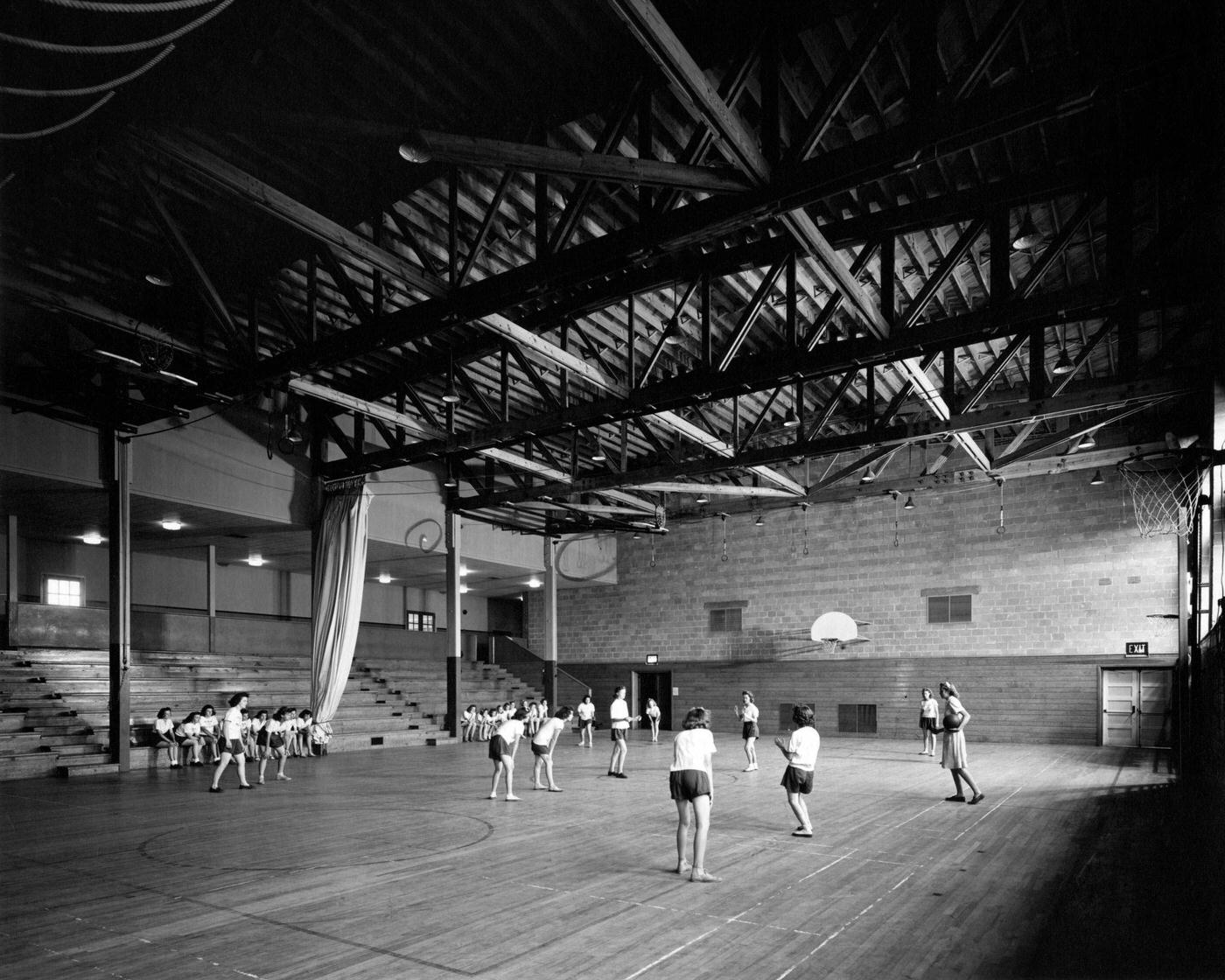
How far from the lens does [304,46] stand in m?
8.07

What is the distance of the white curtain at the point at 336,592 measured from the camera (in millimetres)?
20047

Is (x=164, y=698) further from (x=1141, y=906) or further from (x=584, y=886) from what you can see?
(x=1141, y=906)

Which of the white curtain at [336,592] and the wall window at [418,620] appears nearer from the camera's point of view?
the white curtain at [336,592]

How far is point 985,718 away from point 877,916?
60.6 feet

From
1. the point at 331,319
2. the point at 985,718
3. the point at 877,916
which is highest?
the point at 331,319

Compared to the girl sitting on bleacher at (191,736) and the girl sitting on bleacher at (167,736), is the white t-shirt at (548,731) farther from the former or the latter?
the girl sitting on bleacher at (167,736)

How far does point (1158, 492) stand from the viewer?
70.8ft

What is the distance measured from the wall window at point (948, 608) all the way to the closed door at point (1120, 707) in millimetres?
3591

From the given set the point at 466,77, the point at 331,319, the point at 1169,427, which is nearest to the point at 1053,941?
the point at 466,77

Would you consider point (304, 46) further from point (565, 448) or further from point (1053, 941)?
point (565, 448)

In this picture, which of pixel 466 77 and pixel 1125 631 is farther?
pixel 1125 631

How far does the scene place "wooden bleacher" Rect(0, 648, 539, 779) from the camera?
53.3 feet

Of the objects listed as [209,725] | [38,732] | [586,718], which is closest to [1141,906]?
[209,725]

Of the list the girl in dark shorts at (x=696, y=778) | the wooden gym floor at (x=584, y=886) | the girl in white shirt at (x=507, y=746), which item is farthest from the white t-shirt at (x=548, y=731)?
the girl in dark shorts at (x=696, y=778)
